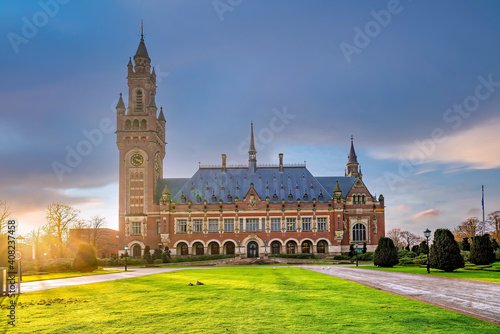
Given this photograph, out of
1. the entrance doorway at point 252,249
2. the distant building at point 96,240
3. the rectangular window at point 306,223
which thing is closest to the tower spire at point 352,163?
the rectangular window at point 306,223

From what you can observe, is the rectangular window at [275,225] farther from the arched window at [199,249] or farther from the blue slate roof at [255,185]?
the arched window at [199,249]

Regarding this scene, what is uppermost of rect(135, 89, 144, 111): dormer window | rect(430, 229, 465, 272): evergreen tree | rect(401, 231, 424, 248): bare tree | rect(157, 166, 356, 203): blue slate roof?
rect(135, 89, 144, 111): dormer window

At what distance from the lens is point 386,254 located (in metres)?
48.3

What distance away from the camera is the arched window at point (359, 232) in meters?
80.6

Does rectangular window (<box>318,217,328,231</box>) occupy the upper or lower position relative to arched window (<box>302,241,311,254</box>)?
upper

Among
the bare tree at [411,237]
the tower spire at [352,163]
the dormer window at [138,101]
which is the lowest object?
the bare tree at [411,237]

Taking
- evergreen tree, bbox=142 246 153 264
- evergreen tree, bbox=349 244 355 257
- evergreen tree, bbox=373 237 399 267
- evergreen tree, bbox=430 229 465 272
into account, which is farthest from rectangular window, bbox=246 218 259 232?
evergreen tree, bbox=430 229 465 272

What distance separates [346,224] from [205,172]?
2810 centimetres

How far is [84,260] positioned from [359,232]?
4952 centimetres

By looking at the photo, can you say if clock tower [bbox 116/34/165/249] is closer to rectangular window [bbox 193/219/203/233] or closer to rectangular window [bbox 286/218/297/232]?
rectangular window [bbox 193/219/203/233]

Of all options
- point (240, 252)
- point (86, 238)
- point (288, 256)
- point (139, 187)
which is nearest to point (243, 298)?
point (288, 256)

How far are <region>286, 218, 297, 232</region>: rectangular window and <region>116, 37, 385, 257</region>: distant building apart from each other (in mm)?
178

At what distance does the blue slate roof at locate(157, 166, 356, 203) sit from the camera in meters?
83.0

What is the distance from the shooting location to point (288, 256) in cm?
7056
